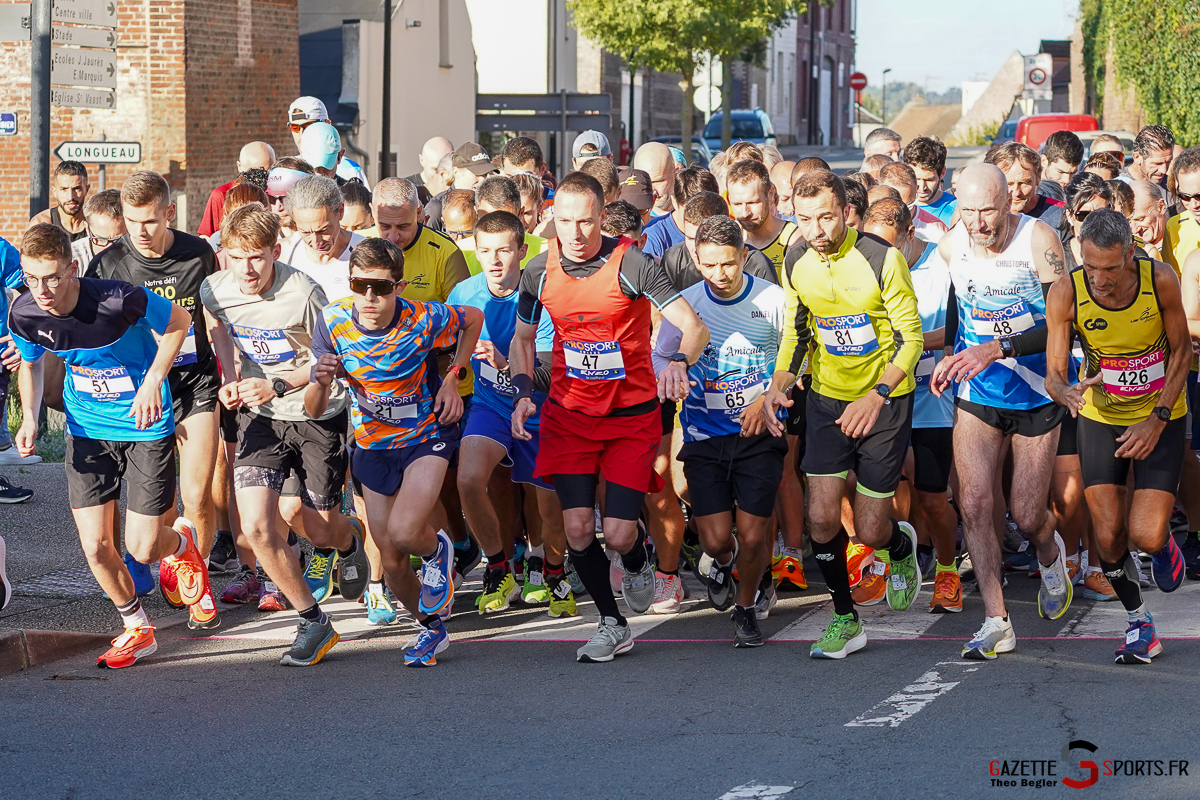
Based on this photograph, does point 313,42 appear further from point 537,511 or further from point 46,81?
point 537,511

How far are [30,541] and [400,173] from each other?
874 inches

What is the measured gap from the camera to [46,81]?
41.1ft

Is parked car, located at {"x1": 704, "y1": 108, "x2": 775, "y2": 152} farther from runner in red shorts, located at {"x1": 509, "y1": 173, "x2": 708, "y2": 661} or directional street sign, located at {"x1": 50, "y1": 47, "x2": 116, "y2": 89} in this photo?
runner in red shorts, located at {"x1": 509, "y1": 173, "x2": 708, "y2": 661}

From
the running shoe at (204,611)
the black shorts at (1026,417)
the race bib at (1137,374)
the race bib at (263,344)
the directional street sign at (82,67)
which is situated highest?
the directional street sign at (82,67)

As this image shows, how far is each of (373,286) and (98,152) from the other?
711 centimetres

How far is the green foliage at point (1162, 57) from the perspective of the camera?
28000mm

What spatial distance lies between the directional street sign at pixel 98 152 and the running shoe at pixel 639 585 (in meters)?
7.23

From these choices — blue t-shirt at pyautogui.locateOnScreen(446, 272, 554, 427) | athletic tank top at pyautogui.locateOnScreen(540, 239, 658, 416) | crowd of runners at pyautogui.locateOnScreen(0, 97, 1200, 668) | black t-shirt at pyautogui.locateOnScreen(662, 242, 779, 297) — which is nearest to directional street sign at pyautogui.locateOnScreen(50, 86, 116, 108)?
crowd of runners at pyautogui.locateOnScreen(0, 97, 1200, 668)

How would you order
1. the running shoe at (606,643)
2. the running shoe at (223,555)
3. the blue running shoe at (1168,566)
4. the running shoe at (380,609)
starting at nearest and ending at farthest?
the running shoe at (606,643) < the blue running shoe at (1168,566) < the running shoe at (380,609) < the running shoe at (223,555)

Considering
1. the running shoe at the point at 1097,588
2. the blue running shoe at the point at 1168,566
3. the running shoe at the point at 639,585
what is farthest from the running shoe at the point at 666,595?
the blue running shoe at the point at 1168,566

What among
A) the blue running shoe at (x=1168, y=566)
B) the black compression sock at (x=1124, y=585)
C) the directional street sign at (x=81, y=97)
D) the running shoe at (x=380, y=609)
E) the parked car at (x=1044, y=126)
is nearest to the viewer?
the black compression sock at (x=1124, y=585)

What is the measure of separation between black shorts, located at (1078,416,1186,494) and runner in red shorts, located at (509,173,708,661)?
169 cm

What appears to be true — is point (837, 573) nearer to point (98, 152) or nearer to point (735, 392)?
point (735, 392)

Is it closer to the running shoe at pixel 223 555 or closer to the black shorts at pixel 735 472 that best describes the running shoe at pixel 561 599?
the black shorts at pixel 735 472
